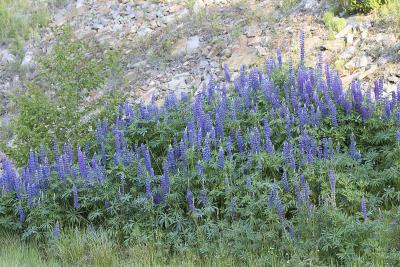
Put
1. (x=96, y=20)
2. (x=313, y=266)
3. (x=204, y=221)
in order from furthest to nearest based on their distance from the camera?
(x=96, y=20) → (x=204, y=221) → (x=313, y=266)

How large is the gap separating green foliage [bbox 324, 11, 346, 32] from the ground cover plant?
2695 millimetres

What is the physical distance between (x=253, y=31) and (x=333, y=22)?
5.03 feet

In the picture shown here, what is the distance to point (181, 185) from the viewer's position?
A: 7.07 m

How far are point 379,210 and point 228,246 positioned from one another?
4.70 ft

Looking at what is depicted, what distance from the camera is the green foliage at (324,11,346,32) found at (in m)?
10.6

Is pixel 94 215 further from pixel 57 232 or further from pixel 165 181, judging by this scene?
pixel 165 181

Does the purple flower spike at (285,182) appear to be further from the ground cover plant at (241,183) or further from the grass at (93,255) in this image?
the grass at (93,255)

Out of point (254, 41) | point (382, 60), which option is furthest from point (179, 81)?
point (382, 60)

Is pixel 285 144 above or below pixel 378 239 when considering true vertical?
above

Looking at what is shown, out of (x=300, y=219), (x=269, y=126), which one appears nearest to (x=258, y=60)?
(x=269, y=126)

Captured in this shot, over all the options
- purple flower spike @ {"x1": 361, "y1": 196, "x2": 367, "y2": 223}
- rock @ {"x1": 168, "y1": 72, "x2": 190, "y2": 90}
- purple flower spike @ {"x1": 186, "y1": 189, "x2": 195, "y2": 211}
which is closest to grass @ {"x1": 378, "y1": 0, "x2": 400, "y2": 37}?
rock @ {"x1": 168, "y1": 72, "x2": 190, "y2": 90}

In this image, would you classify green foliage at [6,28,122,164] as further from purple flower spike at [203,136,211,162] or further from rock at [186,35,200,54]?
rock at [186,35,200,54]

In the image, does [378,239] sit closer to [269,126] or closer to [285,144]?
[285,144]

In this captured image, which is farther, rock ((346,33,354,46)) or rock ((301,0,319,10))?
rock ((301,0,319,10))
